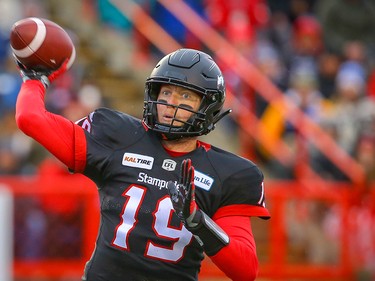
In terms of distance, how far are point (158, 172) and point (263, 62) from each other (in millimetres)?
7538

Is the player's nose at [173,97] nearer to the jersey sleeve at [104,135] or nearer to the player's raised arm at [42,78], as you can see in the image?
the jersey sleeve at [104,135]

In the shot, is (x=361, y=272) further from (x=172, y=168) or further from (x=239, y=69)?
(x=172, y=168)

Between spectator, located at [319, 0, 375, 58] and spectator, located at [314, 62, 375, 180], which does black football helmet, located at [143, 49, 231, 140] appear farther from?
spectator, located at [319, 0, 375, 58]

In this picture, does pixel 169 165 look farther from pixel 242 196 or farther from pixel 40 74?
pixel 40 74

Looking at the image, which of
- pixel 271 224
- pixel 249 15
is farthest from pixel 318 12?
pixel 271 224

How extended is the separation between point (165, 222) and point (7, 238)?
Result: 4124mm

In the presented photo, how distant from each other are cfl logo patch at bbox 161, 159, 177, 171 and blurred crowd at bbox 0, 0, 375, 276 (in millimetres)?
5268

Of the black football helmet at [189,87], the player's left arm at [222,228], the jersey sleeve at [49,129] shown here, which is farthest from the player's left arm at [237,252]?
the jersey sleeve at [49,129]

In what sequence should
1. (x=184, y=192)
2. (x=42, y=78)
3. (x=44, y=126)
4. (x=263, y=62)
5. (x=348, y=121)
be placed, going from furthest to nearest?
1. (x=263, y=62)
2. (x=348, y=121)
3. (x=42, y=78)
4. (x=44, y=126)
5. (x=184, y=192)

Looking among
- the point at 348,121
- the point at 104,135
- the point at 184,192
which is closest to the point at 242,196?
the point at 184,192

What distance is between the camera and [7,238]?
8188 millimetres

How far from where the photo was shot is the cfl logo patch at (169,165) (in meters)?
4.38

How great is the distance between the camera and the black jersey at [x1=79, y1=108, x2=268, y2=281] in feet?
14.2

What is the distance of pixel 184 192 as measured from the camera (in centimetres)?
400
